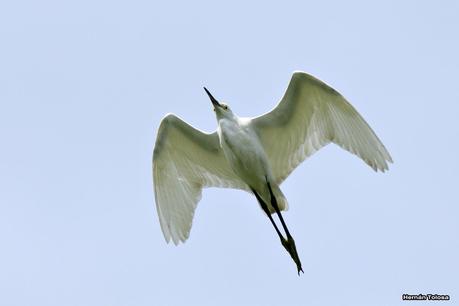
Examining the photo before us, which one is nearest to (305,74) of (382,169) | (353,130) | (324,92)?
(324,92)

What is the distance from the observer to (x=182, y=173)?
602 inches

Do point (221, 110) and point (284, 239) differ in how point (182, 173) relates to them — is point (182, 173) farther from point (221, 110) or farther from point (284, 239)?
point (284, 239)

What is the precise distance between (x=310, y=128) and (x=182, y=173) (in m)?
2.93

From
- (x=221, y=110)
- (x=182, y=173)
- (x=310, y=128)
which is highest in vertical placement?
(x=221, y=110)

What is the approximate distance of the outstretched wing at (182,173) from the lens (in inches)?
579

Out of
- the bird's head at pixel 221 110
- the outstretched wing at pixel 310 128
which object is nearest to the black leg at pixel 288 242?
the outstretched wing at pixel 310 128

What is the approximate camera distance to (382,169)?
13562 millimetres

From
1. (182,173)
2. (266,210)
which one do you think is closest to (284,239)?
(266,210)

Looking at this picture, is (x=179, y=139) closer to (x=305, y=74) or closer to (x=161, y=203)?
(x=161, y=203)

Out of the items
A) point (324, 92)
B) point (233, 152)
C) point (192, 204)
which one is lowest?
point (192, 204)

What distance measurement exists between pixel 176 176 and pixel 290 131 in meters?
2.65

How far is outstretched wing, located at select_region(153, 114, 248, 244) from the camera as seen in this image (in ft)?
48.3

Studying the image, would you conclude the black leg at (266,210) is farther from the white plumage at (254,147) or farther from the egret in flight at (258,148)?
the white plumage at (254,147)

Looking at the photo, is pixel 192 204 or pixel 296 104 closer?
pixel 296 104
